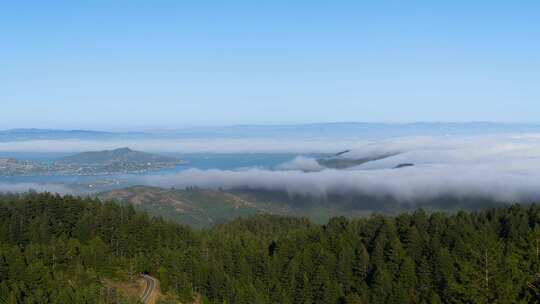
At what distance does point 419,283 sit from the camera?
93.2 m

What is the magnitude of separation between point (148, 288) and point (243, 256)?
20178 mm

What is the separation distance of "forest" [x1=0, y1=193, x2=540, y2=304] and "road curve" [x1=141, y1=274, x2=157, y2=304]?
1708mm

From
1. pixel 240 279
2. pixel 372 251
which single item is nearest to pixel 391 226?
pixel 372 251

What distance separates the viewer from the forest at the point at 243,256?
263 ft

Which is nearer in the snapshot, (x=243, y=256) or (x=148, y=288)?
(x=148, y=288)

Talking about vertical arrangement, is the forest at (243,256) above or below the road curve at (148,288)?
above

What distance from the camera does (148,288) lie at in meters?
86.6

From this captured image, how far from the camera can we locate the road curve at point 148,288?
81.4 meters

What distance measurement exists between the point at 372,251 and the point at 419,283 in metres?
13.6

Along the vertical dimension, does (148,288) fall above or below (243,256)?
below

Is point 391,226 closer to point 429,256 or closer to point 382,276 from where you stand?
point 429,256

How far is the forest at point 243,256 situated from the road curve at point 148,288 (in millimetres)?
1708

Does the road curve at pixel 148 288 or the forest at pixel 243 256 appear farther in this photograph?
the road curve at pixel 148 288

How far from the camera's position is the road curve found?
8144 centimetres
